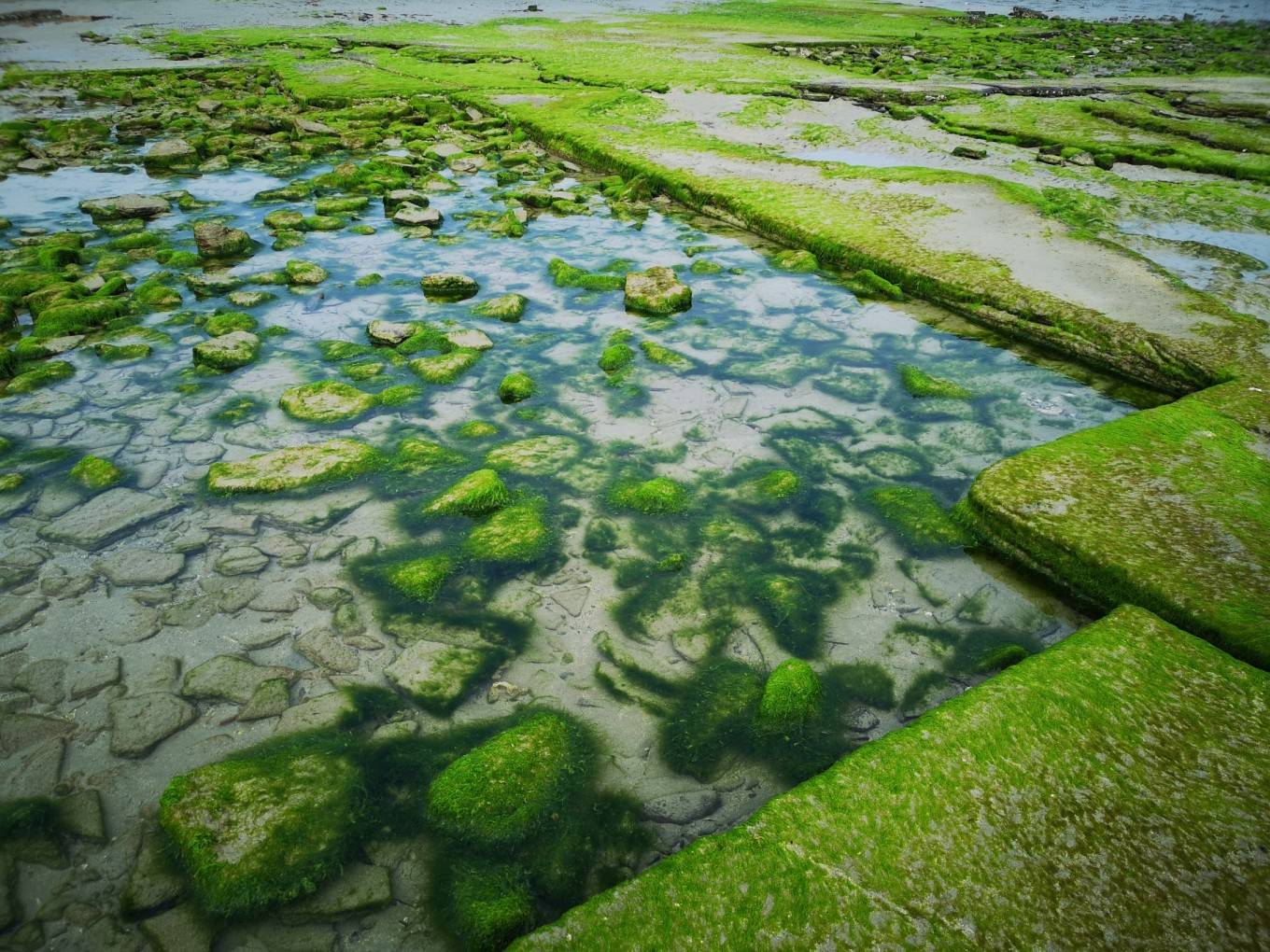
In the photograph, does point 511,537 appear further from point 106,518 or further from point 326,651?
point 106,518

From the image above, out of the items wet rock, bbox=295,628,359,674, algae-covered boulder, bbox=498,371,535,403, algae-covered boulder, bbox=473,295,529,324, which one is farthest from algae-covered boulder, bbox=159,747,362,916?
algae-covered boulder, bbox=473,295,529,324

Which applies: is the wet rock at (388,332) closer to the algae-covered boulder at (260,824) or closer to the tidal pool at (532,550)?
the tidal pool at (532,550)

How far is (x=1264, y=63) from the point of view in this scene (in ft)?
110

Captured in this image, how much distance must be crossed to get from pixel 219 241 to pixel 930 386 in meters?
10.7

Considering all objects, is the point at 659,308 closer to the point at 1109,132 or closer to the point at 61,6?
the point at 1109,132

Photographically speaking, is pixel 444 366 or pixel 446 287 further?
pixel 446 287

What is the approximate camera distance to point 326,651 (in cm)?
425

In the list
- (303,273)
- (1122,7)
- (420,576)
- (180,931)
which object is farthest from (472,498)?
(1122,7)

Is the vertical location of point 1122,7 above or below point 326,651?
above

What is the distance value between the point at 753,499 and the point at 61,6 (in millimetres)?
96350

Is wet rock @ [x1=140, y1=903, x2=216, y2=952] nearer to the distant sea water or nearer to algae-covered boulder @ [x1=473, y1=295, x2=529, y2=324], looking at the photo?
algae-covered boulder @ [x1=473, y1=295, x2=529, y2=324]

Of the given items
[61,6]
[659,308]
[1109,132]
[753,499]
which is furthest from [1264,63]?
[61,6]

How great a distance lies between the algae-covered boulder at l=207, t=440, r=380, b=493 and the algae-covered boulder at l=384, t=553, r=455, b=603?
1373 millimetres

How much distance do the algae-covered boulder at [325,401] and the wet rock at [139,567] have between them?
201 centimetres
